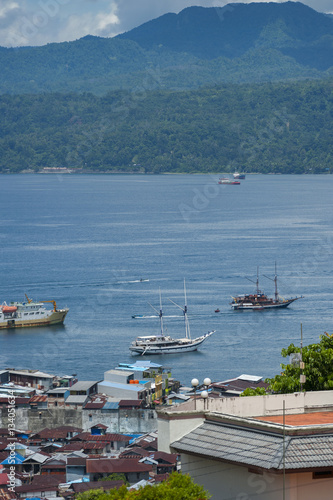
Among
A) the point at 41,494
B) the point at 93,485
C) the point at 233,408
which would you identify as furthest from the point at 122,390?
the point at 233,408

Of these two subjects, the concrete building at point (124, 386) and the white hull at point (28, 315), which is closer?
the concrete building at point (124, 386)

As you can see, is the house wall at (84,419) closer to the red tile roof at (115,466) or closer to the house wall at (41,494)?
the red tile roof at (115,466)

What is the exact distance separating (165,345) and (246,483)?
42.9 meters

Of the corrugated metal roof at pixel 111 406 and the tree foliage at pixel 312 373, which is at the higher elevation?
the tree foliage at pixel 312 373

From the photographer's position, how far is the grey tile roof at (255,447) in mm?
6145

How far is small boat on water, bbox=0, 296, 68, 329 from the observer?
57.2 m

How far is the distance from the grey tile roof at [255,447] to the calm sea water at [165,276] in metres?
34.7

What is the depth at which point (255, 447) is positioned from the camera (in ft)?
20.9

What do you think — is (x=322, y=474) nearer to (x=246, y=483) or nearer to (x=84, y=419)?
(x=246, y=483)

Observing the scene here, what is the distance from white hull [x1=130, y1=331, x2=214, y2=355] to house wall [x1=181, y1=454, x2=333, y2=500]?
40892 mm

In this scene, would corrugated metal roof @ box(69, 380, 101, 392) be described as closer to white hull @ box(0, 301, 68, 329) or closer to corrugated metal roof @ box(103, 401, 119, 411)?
corrugated metal roof @ box(103, 401, 119, 411)

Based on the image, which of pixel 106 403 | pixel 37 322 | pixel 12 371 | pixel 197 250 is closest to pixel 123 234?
pixel 197 250

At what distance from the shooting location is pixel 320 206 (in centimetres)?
14075

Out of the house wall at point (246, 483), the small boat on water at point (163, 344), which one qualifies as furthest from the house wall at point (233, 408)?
the small boat on water at point (163, 344)
